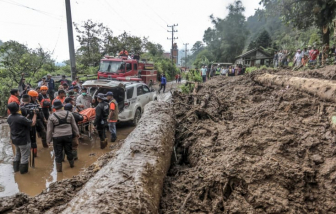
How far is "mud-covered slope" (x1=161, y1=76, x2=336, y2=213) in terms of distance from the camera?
6.90ft

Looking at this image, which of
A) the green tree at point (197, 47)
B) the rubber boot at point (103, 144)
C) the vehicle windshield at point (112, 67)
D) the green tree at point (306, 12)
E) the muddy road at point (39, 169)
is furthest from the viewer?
the green tree at point (197, 47)

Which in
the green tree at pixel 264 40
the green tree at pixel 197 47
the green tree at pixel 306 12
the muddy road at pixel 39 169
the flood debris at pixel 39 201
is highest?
the green tree at pixel 197 47

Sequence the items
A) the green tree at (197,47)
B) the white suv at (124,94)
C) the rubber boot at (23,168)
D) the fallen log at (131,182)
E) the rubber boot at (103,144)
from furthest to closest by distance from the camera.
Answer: the green tree at (197,47) → the white suv at (124,94) → the rubber boot at (103,144) → the rubber boot at (23,168) → the fallen log at (131,182)

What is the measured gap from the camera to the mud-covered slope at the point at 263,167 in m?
2.10

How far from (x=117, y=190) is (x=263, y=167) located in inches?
61.5

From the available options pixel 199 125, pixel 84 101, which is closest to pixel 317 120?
pixel 199 125

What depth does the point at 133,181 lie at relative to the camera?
2.07 m

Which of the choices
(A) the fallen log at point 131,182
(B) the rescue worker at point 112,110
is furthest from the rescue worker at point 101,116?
(A) the fallen log at point 131,182

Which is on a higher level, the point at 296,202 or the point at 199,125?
the point at 199,125

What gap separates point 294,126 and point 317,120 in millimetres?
422

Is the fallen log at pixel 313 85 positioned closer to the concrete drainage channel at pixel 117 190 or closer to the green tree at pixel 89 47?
the concrete drainage channel at pixel 117 190

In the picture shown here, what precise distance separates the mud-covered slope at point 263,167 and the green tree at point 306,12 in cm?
968

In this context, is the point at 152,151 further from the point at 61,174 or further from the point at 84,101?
the point at 84,101

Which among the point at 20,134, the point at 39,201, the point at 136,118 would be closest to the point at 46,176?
the point at 20,134
